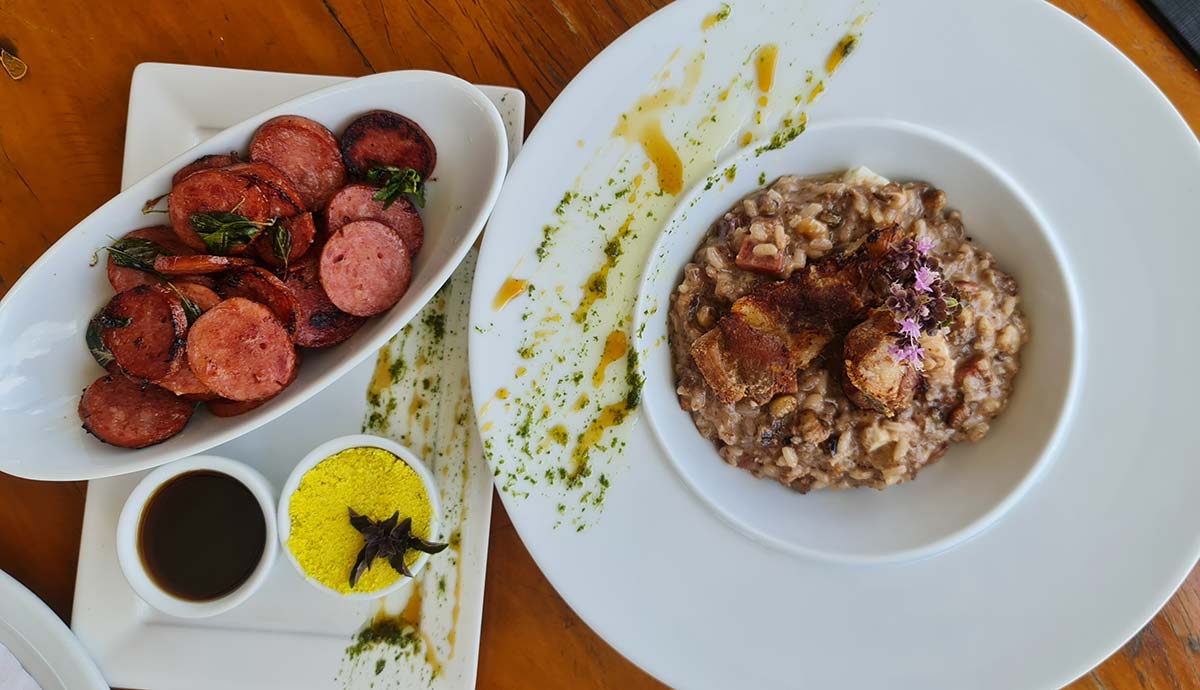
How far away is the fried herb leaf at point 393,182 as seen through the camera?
6.50 feet

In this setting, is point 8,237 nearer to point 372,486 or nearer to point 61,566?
point 61,566

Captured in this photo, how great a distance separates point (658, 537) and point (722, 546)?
0.59ft

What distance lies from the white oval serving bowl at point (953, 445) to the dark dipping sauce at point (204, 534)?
1308 mm

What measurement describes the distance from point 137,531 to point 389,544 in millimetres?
772

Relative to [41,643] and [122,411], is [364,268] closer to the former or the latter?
[122,411]

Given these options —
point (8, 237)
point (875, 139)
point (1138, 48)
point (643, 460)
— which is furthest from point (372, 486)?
point (1138, 48)

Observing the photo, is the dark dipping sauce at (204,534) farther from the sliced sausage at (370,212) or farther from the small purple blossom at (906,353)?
the small purple blossom at (906,353)

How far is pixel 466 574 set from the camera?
2281 millimetres

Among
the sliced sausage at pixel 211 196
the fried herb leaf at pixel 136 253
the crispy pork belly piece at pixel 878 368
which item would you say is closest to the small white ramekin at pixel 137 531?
the fried herb leaf at pixel 136 253

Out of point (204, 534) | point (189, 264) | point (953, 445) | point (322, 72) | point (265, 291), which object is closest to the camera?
point (189, 264)

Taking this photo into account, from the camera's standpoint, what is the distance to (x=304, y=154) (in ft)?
6.44

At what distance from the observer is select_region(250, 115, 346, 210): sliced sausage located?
192 cm

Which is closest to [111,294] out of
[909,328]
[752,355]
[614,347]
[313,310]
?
[313,310]

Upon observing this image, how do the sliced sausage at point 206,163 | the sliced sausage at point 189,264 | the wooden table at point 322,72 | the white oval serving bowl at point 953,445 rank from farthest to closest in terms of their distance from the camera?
the wooden table at point 322,72 → the white oval serving bowl at point 953,445 → the sliced sausage at point 206,163 → the sliced sausage at point 189,264
